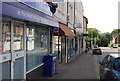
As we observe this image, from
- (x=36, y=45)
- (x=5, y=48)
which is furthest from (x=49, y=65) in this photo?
(x=5, y=48)

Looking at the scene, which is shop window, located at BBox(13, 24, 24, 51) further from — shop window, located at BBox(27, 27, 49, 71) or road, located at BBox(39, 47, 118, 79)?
road, located at BBox(39, 47, 118, 79)

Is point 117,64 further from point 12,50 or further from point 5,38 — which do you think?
point 5,38

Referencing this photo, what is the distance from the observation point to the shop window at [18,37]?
7.14 metres

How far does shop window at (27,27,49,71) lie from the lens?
338 inches

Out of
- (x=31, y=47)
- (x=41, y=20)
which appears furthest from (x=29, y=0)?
(x=31, y=47)

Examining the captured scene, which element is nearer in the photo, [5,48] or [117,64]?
[5,48]

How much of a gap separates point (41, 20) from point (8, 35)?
1.82 metres

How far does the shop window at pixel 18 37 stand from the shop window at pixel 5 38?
0.51 m

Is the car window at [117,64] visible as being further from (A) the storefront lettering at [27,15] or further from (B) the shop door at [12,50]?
(B) the shop door at [12,50]

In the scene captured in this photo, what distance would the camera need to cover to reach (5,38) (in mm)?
6316

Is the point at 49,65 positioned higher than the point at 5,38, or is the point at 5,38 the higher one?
the point at 5,38

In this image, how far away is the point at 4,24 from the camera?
20.5ft

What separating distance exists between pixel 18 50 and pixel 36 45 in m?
2.27

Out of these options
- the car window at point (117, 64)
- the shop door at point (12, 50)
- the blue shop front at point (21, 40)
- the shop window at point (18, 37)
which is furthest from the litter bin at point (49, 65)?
the car window at point (117, 64)
